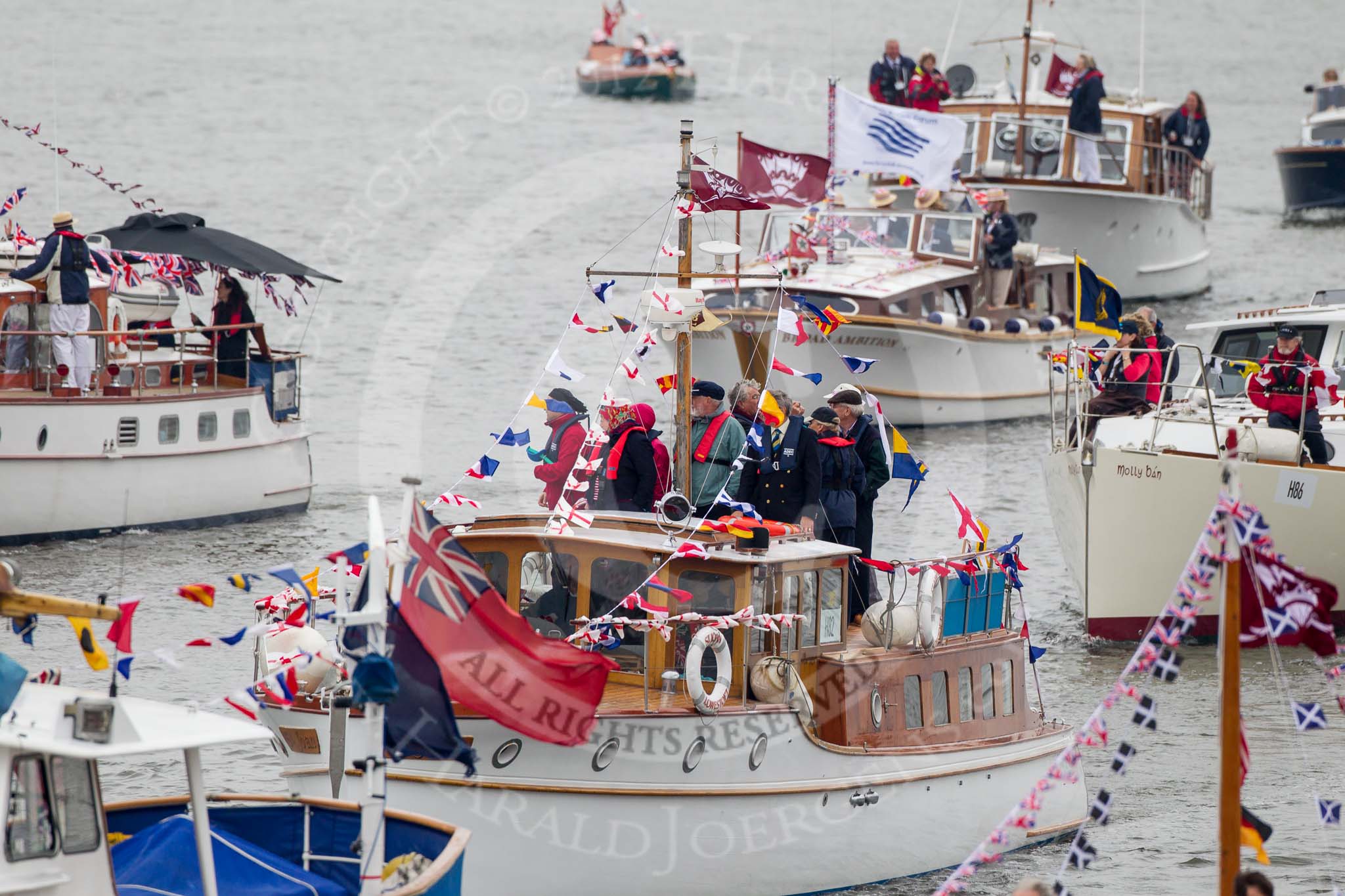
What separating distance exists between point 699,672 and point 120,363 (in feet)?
43.3

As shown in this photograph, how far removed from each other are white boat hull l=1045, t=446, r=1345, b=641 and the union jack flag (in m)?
10.8

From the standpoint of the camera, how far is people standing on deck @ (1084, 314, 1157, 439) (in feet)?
72.4

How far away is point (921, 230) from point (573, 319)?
61.9 ft

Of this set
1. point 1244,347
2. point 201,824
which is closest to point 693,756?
point 201,824

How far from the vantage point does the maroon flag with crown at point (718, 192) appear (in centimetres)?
1576

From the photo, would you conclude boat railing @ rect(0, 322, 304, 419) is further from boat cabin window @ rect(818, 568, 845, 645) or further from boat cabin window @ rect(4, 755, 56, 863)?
boat cabin window @ rect(4, 755, 56, 863)

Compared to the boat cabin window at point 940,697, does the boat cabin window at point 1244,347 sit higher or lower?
higher

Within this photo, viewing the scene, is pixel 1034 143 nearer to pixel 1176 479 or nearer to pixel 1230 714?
pixel 1176 479

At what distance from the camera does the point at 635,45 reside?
236 ft

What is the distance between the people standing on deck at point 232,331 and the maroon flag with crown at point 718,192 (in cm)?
1117

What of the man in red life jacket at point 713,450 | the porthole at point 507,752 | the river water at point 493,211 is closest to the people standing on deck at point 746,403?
the man in red life jacket at point 713,450

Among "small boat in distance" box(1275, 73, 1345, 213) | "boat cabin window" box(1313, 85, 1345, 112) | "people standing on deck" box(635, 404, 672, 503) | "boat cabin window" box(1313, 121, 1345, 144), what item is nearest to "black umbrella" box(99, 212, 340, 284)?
"people standing on deck" box(635, 404, 672, 503)

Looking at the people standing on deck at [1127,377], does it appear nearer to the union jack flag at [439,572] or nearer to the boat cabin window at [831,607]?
the boat cabin window at [831,607]

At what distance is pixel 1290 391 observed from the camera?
21.3 meters
